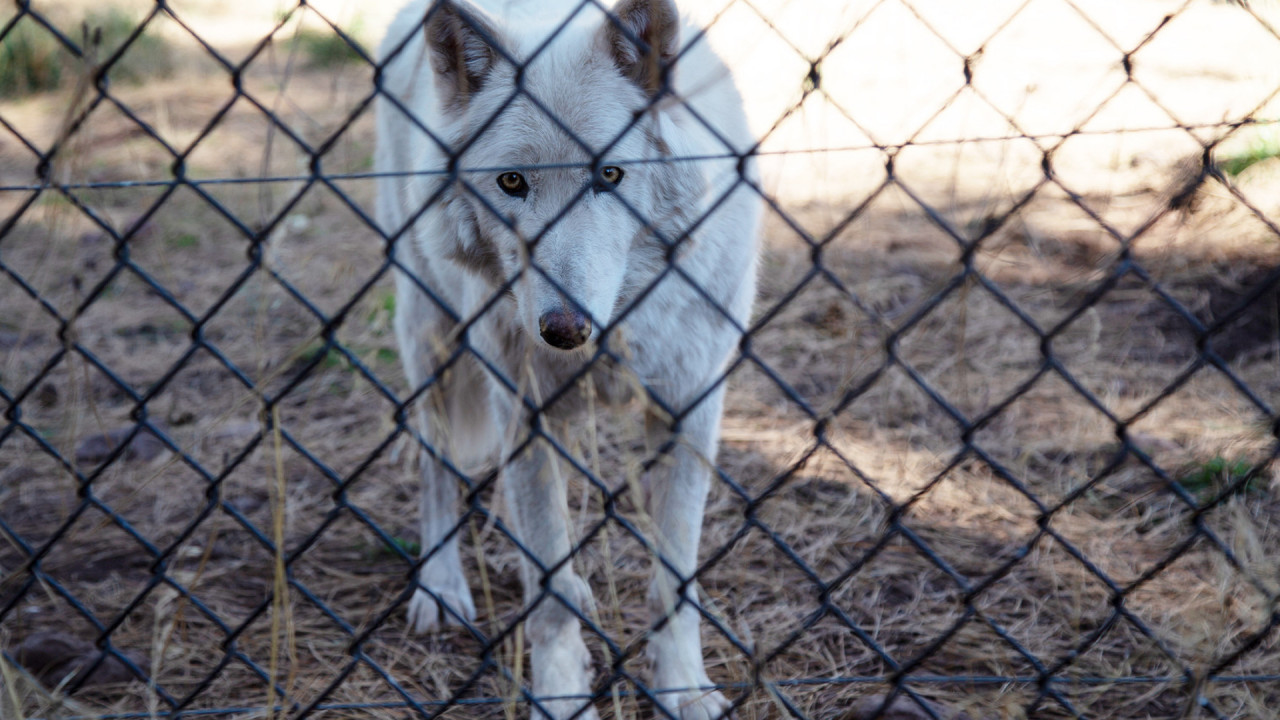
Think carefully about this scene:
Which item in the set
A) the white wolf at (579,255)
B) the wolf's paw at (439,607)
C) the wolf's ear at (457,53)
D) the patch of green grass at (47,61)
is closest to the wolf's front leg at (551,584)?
the white wolf at (579,255)

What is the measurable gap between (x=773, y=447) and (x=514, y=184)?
75.6 inches

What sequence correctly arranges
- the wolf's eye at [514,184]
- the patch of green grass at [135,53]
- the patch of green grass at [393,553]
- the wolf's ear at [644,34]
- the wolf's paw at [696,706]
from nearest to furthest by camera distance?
1. the wolf's ear at [644,34]
2. the wolf's eye at [514,184]
3. the wolf's paw at [696,706]
4. the patch of green grass at [393,553]
5. the patch of green grass at [135,53]

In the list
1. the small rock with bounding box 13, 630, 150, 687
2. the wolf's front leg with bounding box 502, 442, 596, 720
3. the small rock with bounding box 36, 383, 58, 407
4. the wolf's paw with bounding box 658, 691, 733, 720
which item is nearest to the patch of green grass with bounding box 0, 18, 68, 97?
the small rock with bounding box 36, 383, 58, 407

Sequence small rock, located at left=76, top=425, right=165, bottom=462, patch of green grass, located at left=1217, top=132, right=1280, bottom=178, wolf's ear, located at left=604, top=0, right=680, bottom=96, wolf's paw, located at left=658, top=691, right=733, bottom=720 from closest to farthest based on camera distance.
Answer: wolf's ear, located at left=604, top=0, right=680, bottom=96
wolf's paw, located at left=658, top=691, right=733, bottom=720
small rock, located at left=76, top=425, right=165, bottom=462
patch of green grass, located at left=1217, top=132, right=1280, bottom=178

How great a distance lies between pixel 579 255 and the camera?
69.2 inches

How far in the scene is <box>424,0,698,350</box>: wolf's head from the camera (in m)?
1.69

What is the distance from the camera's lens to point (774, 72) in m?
7.70

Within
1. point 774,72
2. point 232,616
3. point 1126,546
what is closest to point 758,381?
point 1126,546

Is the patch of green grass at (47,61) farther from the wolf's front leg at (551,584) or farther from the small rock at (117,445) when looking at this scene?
the wolf's front leg at (551,584)

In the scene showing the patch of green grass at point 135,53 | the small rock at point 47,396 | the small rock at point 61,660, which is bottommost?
the small rock at point 61,660

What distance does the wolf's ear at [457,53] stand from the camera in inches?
66.2

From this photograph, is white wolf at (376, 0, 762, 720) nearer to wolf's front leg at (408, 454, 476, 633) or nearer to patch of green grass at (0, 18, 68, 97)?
wolf's front leg at (408, 454, 476, 633)

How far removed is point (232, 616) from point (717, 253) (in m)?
1.78

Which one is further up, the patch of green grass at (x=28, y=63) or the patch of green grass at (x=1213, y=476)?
the patch of green grass at (x=28, y=63)
